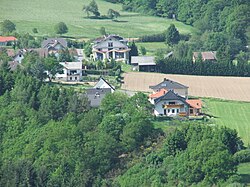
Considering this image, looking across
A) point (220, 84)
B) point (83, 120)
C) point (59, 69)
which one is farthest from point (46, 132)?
point (220, 84)

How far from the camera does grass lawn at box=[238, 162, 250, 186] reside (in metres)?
28.3

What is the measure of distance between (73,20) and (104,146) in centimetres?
3184

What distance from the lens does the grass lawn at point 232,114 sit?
34234mm

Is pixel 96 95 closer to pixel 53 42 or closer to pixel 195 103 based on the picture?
pixel 195 103

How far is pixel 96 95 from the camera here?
37500 mm

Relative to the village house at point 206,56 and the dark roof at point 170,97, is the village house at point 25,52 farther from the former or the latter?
the dark roof at point 170,97

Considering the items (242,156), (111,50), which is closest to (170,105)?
(242,156)

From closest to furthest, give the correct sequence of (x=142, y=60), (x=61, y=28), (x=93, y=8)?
(x=142, y=60), (x=61, y=28), (x=93, y=8)

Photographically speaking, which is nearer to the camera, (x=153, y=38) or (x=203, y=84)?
(x=203, y=84)

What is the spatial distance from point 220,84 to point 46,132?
484 inches

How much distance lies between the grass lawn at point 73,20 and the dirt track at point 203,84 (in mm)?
12420

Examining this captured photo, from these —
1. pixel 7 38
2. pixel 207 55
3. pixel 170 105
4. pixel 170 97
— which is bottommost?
pixel 207 55

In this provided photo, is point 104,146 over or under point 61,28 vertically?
over

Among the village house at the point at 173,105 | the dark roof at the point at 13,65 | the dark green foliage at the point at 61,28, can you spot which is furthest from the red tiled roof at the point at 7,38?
the village house at the point at 173,105
